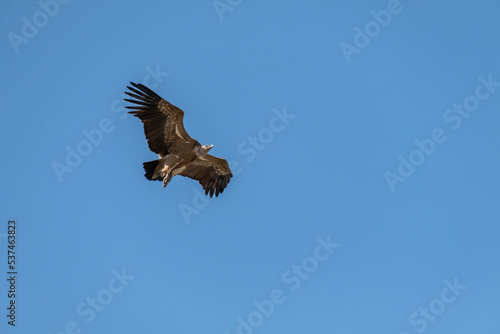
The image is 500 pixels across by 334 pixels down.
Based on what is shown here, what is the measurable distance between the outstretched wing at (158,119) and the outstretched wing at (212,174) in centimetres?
182

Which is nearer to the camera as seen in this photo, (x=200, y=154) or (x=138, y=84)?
(x=138, y=84)

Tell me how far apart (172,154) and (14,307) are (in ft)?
26.1

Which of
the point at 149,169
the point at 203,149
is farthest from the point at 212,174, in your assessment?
the point at 149,169

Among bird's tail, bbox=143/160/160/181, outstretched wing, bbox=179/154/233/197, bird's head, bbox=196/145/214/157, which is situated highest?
bird's tail, bbox=143/160/160/181

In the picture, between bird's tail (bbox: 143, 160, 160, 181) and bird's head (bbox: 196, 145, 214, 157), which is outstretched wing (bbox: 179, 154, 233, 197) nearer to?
bird's head (bbox: 196, 145, 214, 157)

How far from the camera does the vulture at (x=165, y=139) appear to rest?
2039cm

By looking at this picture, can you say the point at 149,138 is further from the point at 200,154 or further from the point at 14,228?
the point at 14,228

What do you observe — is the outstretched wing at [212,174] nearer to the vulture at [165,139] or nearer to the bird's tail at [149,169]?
the vulture at [165,139]

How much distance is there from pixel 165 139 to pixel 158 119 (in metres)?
0.81

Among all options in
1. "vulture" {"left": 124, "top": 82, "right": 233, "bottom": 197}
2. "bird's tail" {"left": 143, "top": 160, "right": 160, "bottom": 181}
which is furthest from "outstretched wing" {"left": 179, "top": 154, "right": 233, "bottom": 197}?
"bird's tail" {"left": 143, "top": 160, "right": 160, "bottom": 181}

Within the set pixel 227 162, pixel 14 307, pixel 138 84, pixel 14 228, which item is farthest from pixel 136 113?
pixel 14 307

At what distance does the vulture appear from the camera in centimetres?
2039

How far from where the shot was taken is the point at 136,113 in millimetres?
20344

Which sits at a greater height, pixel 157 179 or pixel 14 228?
pixel 14 228
